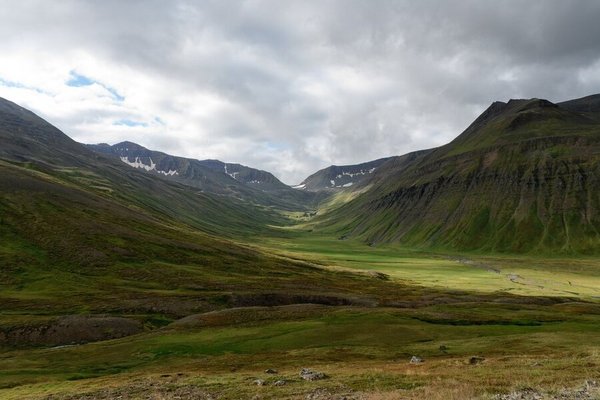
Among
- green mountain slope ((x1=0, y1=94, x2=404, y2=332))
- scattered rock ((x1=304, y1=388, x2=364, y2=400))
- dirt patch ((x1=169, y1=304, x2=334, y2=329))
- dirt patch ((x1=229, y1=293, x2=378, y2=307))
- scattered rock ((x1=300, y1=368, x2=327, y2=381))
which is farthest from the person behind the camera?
dirt patch ((x1=229, y1=293, x2=378, y2=307))

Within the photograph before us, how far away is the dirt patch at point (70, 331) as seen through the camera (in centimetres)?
7212

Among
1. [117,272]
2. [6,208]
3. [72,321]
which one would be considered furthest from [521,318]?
[6,208]

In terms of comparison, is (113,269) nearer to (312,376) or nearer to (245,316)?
(245,316)

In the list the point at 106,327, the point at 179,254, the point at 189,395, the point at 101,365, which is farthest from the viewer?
the point at 179,254

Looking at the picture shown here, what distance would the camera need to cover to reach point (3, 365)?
55219 mm

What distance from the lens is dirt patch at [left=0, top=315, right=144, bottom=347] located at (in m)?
72.1

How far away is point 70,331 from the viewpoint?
75.6 metres

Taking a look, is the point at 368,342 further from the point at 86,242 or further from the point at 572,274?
the point at 572,274

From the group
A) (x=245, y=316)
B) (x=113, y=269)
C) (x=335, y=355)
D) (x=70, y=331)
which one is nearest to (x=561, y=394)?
(x=335, y=355)

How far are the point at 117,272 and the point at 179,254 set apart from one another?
29.1 m

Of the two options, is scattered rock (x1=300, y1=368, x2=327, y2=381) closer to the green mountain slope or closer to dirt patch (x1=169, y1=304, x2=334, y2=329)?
dirt patch (x1=169, y1=304, x2=334, y2=329)

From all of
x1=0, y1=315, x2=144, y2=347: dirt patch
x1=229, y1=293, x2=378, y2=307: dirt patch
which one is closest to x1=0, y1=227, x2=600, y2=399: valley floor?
x1=229, y1=293, x2=378, y2=307: dirt patch

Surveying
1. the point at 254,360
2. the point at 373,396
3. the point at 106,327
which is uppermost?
the point at 373,396

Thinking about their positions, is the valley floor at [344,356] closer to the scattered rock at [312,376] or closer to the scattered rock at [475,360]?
the scattered rock at [475,360]
